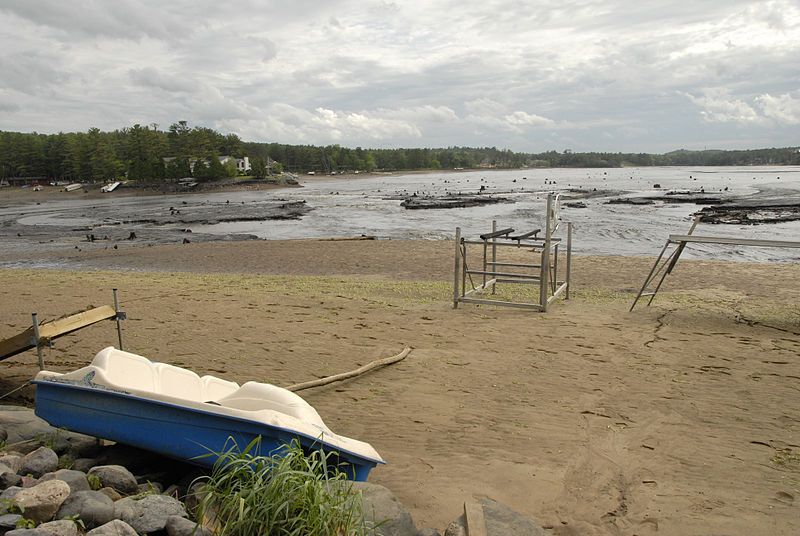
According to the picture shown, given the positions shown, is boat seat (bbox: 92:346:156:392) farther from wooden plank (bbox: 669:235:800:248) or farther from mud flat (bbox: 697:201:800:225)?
mud flat (bbox: 697:201:800:225)

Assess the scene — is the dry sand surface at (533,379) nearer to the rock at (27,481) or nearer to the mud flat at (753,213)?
the rock at (27,481)

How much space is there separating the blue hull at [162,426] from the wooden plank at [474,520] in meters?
0.89

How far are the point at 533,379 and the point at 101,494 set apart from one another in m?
Result: 5.07

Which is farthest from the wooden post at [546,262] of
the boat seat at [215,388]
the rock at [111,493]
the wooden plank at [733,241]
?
the rock at [111,493]

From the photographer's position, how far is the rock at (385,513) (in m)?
4.08

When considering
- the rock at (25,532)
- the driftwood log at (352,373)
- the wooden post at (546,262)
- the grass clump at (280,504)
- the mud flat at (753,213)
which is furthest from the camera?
the mud flat at (753,213)

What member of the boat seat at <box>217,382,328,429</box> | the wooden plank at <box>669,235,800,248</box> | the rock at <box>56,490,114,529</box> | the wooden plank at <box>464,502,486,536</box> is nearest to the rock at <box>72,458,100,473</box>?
the rock at <box>56,490,114,529</box>

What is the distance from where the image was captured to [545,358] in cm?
840

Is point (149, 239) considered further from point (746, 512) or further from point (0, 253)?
point (746, 512)

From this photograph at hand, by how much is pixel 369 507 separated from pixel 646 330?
7.08 m

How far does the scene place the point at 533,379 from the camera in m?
7.62

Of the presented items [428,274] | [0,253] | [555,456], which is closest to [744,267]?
[428,274]

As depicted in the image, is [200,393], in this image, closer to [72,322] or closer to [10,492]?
[72,322]

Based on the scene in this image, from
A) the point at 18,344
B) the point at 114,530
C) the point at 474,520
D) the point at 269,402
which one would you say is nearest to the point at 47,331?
the point at 18,344
